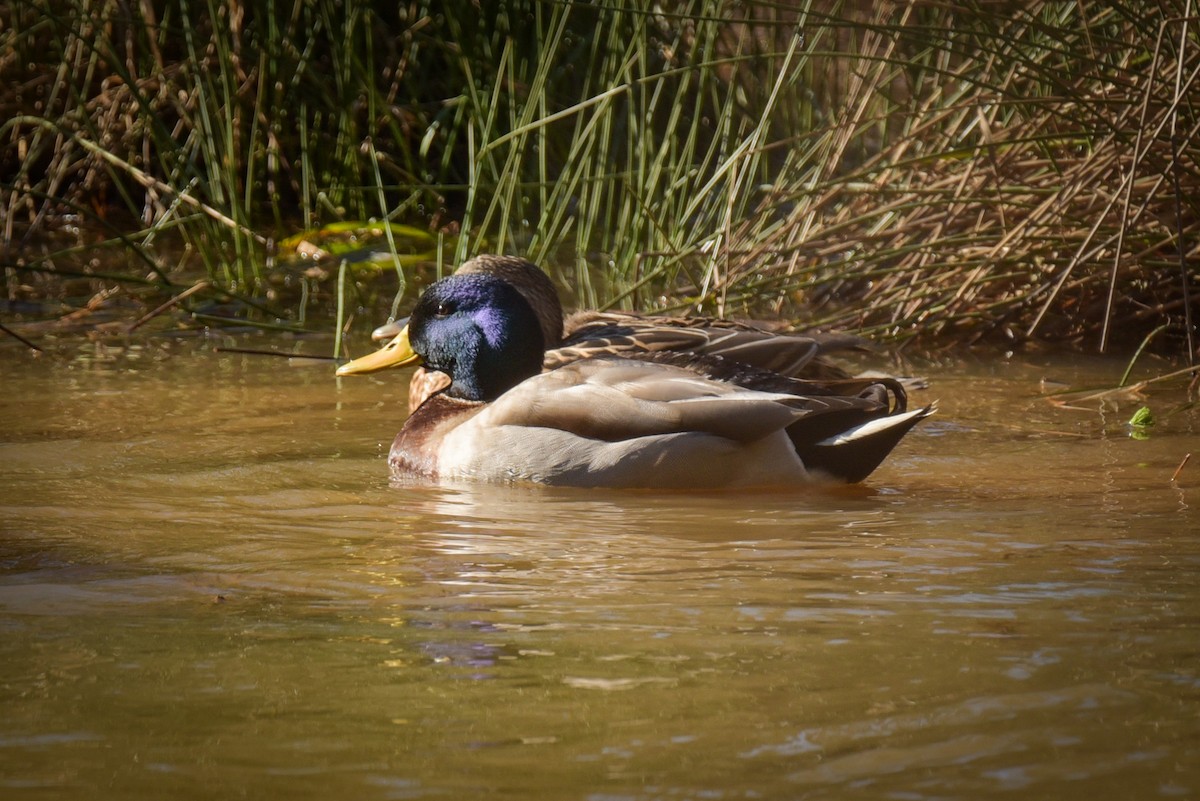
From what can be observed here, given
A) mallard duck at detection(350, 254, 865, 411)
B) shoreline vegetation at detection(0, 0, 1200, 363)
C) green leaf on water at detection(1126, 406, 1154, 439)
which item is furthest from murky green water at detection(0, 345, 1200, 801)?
shoreline vegetation at detection(0, 0, 1200, 363)

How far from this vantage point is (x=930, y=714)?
253 centimetres

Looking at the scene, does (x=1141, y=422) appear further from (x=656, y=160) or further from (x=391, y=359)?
(x=656, y=160)

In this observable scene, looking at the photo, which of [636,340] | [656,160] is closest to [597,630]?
[636,340]

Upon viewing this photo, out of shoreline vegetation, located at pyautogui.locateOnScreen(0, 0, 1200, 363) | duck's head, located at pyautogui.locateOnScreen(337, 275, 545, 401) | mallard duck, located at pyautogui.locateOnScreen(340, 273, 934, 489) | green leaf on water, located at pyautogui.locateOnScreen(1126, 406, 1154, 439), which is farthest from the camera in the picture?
shoreline vegetation, located at pyautogui.locateOnScreen(0, 0, 1200, 363)

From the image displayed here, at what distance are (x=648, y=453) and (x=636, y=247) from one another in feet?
8.51

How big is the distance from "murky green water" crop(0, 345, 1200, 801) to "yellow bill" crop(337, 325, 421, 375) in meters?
0.44

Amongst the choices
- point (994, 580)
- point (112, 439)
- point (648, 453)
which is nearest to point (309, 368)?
point (112, 439)

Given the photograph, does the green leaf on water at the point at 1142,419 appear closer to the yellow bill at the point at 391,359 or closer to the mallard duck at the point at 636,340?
the mallard duck at the point at 636,340

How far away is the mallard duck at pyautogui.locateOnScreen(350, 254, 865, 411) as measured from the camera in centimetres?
480

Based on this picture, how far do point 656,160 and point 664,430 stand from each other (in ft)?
8.33

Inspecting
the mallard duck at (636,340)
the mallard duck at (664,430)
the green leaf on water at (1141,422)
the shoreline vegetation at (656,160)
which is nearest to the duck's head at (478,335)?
the mallard duck at (636,340)

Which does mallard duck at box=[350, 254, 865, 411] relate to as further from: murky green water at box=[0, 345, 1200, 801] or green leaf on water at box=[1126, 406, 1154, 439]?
green leaf on water at box=[1126, 406, 1154, 439]

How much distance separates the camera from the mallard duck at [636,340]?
4797mm

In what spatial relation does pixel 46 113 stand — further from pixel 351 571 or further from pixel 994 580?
pixel 994 580
